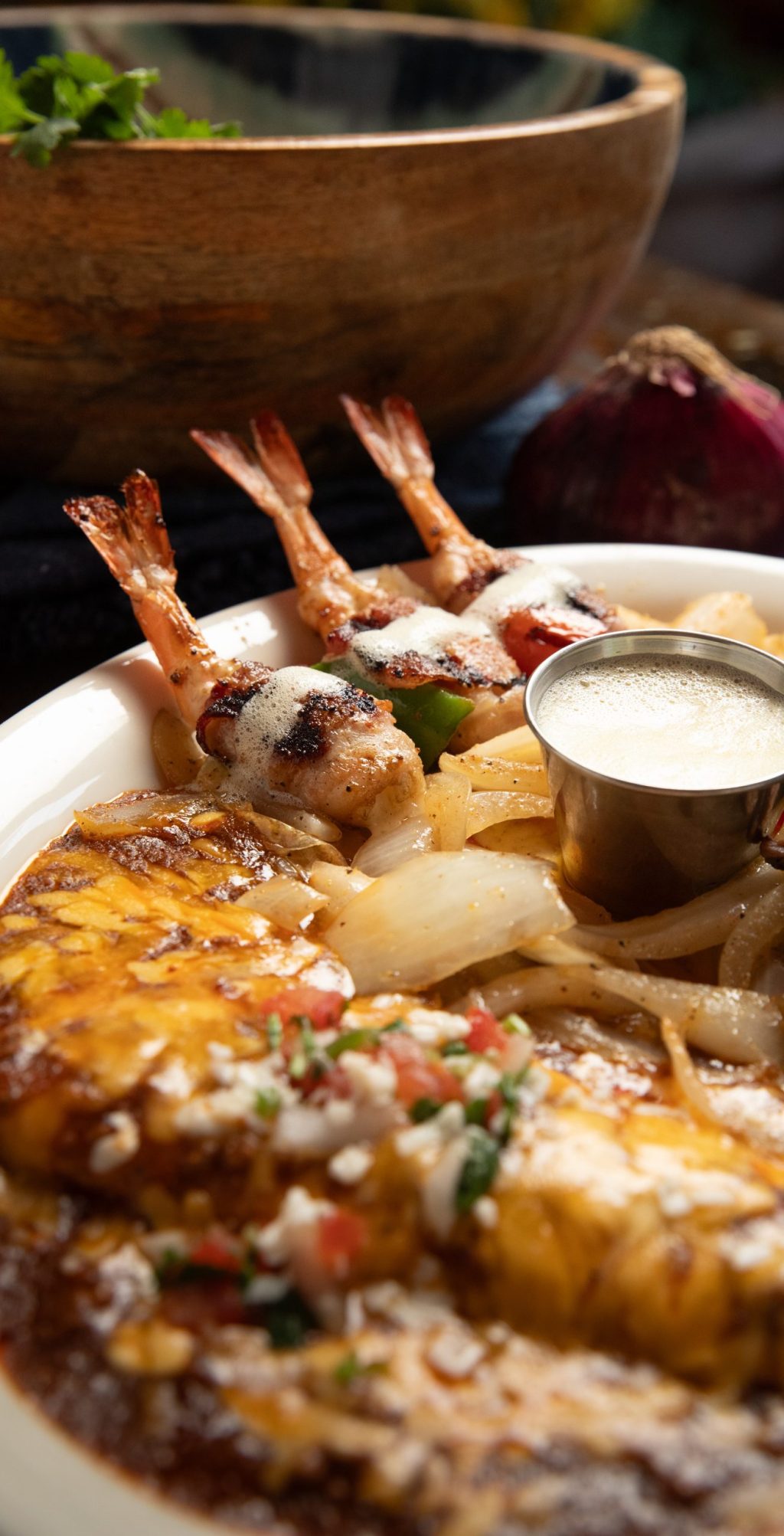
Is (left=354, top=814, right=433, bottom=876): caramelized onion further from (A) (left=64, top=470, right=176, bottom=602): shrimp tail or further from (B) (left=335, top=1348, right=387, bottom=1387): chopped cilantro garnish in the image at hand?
(B) (left=335, top=1348, right=387, bottom=1387): chopped cilantro garnish

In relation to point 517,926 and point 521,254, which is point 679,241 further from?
point 517,926

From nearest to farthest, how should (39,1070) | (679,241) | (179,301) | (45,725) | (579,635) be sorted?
1. (39,1070)
2. (45,725)
3. (579,635)
4. (179,301)
5. (679,241)

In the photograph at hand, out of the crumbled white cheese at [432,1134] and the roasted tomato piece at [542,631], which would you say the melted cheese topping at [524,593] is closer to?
Result: the roasted tomato piece at [542,631]

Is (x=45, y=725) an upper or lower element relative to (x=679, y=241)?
upper

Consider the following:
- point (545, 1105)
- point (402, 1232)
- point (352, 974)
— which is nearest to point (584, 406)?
point (352, 974)

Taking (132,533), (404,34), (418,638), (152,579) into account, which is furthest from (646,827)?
(404,34)

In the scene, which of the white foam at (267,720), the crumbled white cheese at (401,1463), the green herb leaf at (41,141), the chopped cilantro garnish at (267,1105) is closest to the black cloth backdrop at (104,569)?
the green herb leaf at (41,141)

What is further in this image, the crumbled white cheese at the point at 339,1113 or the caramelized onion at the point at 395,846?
the caramelized onion at the point at 395,846
